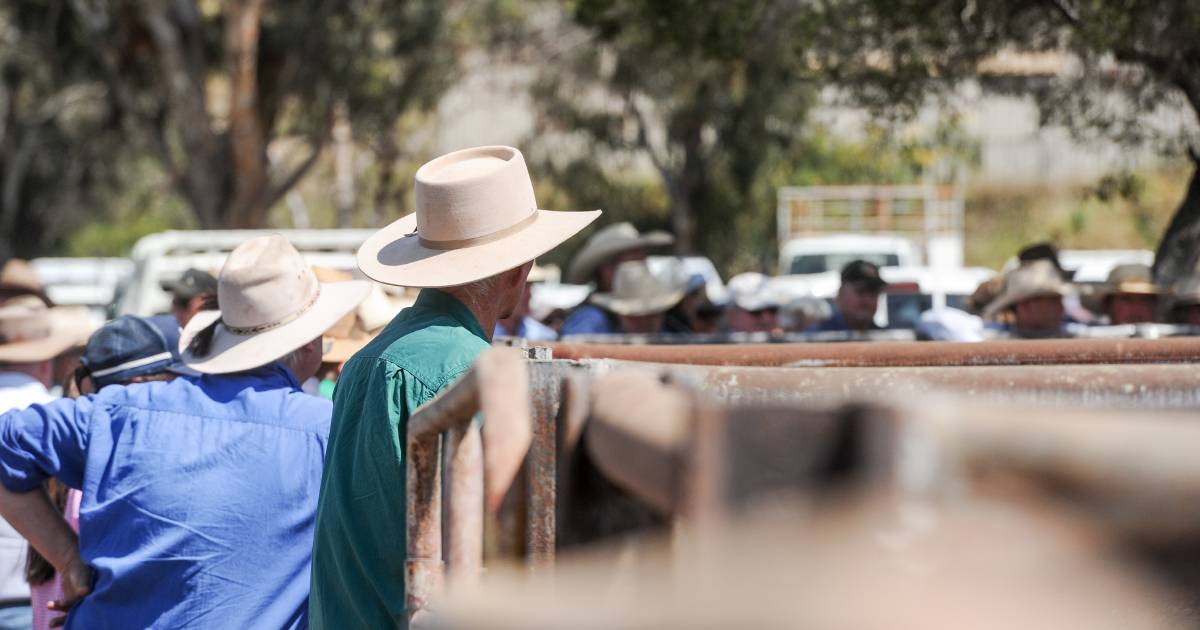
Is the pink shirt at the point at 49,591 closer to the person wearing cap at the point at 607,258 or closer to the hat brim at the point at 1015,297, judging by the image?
the person wearing cap at the point at 607,258

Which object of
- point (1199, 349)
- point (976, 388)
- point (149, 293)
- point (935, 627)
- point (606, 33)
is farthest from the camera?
point (606, 33)

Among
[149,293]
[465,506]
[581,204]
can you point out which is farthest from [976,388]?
[581,204]

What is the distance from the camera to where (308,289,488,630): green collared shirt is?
2.81 m

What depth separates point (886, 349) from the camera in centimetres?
385

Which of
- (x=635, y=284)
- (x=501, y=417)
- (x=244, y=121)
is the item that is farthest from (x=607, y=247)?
(x=244, y=121)

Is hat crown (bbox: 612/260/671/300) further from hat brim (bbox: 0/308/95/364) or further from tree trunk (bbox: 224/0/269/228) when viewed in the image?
tree trunk (bbox: 224/0/269/228)

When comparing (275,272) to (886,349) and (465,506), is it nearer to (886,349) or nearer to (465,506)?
(886,349)

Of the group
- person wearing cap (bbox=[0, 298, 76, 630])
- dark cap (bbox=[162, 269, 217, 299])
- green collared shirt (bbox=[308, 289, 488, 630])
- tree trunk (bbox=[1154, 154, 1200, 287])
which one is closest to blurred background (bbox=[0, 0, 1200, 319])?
tree trunk (bbox=[1154, 154, 1200, 287])

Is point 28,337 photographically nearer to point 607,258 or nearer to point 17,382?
point 17,382

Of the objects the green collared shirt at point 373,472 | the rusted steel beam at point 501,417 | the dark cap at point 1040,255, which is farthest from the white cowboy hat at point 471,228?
the dark cap at point 1040,255

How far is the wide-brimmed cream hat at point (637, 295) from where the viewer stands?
8844 millimetres

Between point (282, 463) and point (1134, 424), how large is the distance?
2703 mm

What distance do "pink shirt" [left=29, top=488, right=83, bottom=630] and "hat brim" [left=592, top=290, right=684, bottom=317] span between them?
4.97m

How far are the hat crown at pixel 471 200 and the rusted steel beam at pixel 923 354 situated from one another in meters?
0.50
